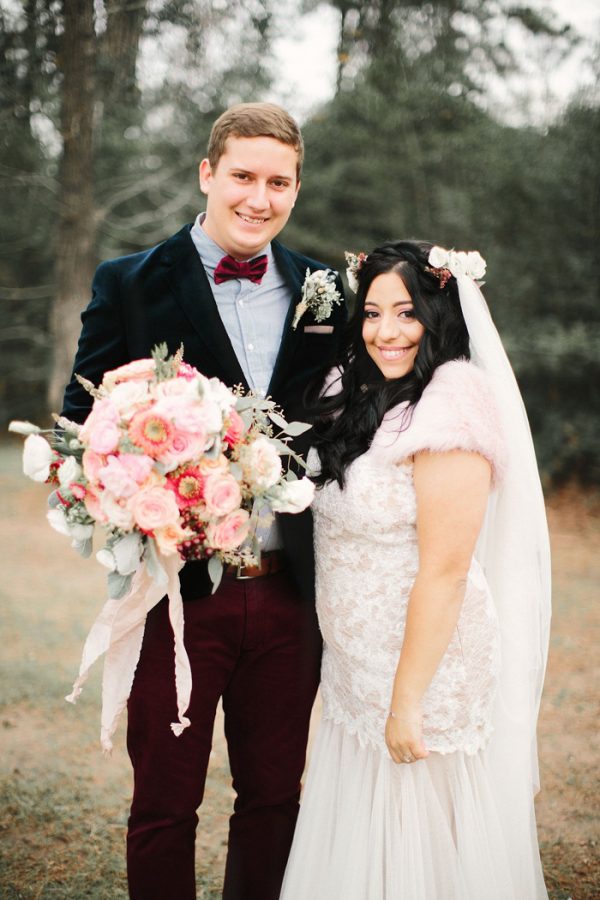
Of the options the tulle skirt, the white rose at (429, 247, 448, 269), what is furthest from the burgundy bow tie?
the tulle skirt

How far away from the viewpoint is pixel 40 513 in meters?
9.77

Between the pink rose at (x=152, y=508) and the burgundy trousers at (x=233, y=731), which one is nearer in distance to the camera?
the pink rose at (x=152, y=508)

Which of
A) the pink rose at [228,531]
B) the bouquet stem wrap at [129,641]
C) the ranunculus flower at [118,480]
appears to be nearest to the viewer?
the ranunculus flower at [118,480]

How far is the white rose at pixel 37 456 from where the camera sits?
2012 mm

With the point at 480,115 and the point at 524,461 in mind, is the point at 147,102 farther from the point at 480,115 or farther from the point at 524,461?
the point at 524,461

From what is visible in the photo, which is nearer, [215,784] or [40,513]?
[215,784]

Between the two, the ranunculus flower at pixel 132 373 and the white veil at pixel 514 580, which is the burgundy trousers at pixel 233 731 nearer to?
the white veil at pixel 514 580

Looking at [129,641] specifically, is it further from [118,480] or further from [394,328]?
[394,328]

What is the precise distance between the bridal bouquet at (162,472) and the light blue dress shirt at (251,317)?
471 mm

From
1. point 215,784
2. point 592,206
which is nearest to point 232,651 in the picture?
point 215,784

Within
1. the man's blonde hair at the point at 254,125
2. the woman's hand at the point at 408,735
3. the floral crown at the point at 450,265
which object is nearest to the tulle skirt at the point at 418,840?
the woman's hand at the point at 408,735

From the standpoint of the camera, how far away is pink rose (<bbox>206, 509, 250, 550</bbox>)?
197 centimetres

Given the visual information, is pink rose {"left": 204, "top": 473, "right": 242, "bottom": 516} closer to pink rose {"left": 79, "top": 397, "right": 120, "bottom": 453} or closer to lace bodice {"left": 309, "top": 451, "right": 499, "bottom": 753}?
pink rose {"left": 79, "top": 397, "right": 120, "bottom": 453}

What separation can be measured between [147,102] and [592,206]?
5838 mm
